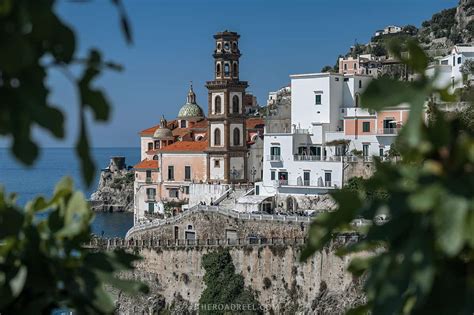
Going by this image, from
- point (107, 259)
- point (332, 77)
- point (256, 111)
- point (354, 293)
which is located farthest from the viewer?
point (256, 111)

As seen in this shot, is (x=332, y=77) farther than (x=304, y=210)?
Yes

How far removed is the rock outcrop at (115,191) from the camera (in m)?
82.6

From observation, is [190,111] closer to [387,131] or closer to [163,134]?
[163,134]

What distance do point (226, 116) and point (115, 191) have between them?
41.0 m

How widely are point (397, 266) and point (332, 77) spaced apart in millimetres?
42011

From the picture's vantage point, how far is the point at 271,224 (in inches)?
1367

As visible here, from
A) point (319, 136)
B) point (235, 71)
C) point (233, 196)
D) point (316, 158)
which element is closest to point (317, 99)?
point (319, 136)

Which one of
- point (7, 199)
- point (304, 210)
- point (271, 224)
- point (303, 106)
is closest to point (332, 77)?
point (303, 106)

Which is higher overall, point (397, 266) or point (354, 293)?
point (397, 266)

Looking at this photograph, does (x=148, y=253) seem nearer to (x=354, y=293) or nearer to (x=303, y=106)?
(x=354, y=293)

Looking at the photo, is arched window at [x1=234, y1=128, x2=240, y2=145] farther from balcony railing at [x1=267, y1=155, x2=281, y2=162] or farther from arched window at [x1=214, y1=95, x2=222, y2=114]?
balcony railing at [x1=267, y1=155, x2=281, y2=162]

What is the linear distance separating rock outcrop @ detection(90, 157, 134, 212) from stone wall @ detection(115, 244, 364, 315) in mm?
46904

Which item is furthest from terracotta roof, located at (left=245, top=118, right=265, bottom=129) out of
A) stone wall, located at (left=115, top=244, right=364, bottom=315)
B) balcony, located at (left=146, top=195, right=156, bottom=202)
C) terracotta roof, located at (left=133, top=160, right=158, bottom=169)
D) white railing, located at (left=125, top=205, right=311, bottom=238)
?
stone wall, located at (left=115, top=244, right=364, bottom=315)

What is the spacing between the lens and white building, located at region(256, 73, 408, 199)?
133 ft
